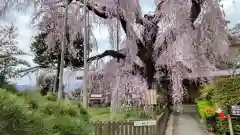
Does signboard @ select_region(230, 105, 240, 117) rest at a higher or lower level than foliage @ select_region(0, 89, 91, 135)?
lower

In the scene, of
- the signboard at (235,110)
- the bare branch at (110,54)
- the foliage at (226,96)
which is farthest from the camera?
the bare branch at (110,54)

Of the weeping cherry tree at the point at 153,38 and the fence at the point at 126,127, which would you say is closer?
the fence at the point at 126,127

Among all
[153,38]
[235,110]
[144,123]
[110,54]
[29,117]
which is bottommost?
[144,123]

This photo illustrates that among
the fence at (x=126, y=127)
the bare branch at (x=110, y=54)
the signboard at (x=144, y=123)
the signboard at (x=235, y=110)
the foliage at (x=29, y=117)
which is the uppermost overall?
the bare branch at (x=110, y=54)

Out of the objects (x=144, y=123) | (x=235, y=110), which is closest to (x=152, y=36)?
(x=144, y=123)

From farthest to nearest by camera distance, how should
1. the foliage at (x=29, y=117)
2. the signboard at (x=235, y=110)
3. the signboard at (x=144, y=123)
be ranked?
the signboard at (x=144, y=123) < the signboard at (x=235, y=110) < the foliage at (x=29, y=117)

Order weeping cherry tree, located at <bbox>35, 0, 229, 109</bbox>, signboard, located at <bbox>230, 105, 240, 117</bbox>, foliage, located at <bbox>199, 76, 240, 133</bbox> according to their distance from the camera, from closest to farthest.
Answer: signboard, located at <bbox>230, 105, 240, 117</bbox> < foliage, located at <bbox>199, 76, 240, 133</bbox> < weeping cherry tree, located at <bbox>35, 0, 229, 109</bbox>

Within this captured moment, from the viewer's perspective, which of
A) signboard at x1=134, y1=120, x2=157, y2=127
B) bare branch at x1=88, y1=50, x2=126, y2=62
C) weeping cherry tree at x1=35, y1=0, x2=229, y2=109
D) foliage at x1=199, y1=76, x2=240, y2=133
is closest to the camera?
signboard at x1=134, y1=120, x2=157, y2=127

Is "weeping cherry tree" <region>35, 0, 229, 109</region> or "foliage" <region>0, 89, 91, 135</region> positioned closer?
"foliage" <region>0, 89, 91, 135</region>

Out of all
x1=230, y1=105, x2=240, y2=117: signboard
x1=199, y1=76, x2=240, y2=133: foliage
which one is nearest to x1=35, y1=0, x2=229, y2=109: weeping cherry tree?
x1=199, y1=76, x2=240, y2=133: foliage

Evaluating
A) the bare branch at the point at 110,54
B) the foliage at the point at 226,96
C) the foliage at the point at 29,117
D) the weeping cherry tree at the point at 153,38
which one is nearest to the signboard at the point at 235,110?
the foliage at the point at 226,96

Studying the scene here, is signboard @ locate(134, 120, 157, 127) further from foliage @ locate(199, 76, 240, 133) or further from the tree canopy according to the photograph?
the tree canopy

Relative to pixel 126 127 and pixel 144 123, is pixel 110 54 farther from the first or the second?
pixel 144 123

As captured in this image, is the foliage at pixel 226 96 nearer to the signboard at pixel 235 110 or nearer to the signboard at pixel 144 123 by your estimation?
the signboard at pixel 235 110
